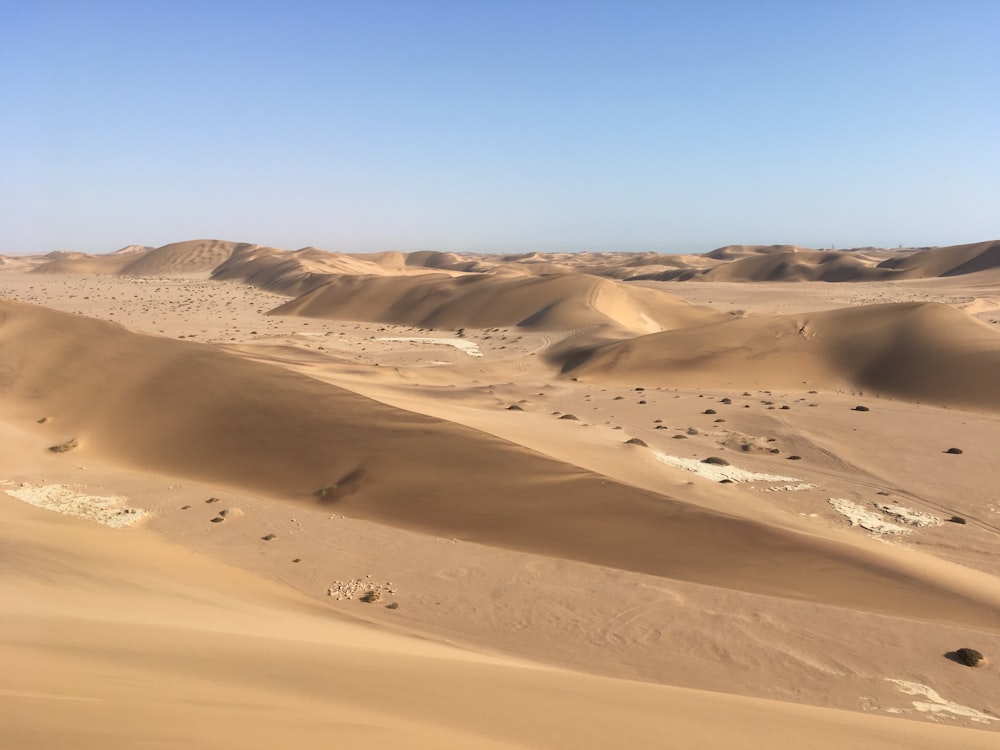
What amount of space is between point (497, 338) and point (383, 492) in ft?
94.3

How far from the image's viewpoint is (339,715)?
4.63 meters

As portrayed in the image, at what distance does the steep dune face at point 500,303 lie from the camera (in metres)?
45.2

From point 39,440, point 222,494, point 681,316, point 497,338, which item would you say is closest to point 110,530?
point 222,494

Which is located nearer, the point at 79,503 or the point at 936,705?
the point at 936,705

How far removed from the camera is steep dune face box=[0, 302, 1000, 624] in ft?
33.5

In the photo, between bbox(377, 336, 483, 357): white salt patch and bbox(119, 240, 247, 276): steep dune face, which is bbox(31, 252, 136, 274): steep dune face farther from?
bbox(377, 336, 483, 357): white salt patch

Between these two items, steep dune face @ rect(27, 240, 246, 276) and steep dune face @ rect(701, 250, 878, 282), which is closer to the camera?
steep dune face @ rect(701, 250, 878, 282)

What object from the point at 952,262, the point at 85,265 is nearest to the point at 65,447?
the point at 952,262

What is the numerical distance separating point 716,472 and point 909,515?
143 inches

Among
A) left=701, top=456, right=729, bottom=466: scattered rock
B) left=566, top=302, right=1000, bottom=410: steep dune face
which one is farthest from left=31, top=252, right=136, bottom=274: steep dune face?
left=701, top=456, right=729, bottom=466: scattered rock

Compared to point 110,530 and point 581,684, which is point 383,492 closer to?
point 110,530

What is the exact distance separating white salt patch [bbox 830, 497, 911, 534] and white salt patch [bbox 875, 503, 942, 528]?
339 millimetres

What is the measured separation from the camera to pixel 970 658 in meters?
7.69

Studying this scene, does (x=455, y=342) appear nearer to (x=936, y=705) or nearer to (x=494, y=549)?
(x=494, y=549)
